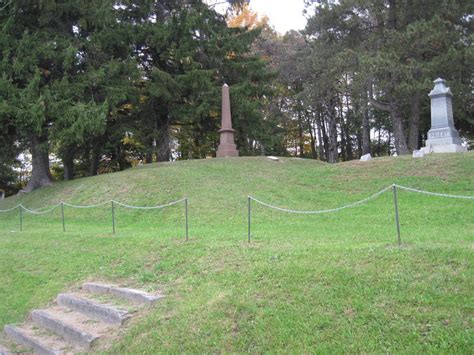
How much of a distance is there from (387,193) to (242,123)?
1388 cm

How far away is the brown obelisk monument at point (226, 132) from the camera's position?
23734 millimetres

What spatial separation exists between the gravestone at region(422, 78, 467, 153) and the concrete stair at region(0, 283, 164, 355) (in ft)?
51.4

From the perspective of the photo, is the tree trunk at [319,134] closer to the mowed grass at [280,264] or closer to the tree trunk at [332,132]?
the tree trunk at [332,132]

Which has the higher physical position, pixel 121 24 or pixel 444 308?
pixel 121 24

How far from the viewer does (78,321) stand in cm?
662

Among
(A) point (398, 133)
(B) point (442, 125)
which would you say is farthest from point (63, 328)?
(A) point (398, 133)

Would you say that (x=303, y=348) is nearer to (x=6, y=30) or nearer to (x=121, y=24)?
(x=6, y=30)

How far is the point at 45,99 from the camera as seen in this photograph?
64.9ft

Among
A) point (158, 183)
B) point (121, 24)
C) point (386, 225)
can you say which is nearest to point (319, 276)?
point (386, 225)

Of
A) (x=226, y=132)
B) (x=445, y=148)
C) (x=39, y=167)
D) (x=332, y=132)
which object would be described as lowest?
(x=445, y=148)

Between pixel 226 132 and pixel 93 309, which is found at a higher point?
pixel 226 132

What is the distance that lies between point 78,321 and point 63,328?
22 centimetres

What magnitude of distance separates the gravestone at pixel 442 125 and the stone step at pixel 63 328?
16.4m

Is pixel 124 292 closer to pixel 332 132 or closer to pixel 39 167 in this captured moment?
pixel 39 167
